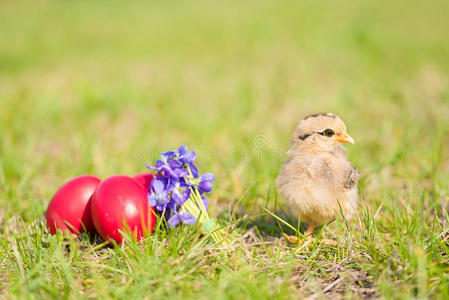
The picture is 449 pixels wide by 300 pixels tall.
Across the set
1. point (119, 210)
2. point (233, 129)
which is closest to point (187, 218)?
point (119, 210)

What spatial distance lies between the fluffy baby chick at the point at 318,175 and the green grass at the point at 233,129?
7.1 inches

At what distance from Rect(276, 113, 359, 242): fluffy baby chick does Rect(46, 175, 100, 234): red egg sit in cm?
155

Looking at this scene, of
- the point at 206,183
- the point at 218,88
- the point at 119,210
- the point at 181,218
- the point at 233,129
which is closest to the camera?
the point at 119,210

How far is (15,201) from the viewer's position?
3.99 metres

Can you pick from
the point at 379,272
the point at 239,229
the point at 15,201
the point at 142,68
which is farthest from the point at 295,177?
the point at 142,68

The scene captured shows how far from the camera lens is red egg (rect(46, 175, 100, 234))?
3342mm

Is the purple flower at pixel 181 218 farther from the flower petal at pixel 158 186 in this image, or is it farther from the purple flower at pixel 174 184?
the flower petal at pixel 158 186

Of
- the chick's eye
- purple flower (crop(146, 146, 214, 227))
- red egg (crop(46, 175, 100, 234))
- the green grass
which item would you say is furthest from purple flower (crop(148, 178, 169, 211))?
the chick's eye

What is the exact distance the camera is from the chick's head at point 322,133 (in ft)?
11.6

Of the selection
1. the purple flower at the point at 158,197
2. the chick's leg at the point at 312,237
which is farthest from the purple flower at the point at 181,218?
the chick's leg at the point at 312,237

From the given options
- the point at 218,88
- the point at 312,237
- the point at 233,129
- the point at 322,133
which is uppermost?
the point at 218,88

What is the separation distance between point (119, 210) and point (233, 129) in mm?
3046

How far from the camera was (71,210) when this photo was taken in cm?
334

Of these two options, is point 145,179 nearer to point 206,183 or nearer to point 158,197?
point 158,197
